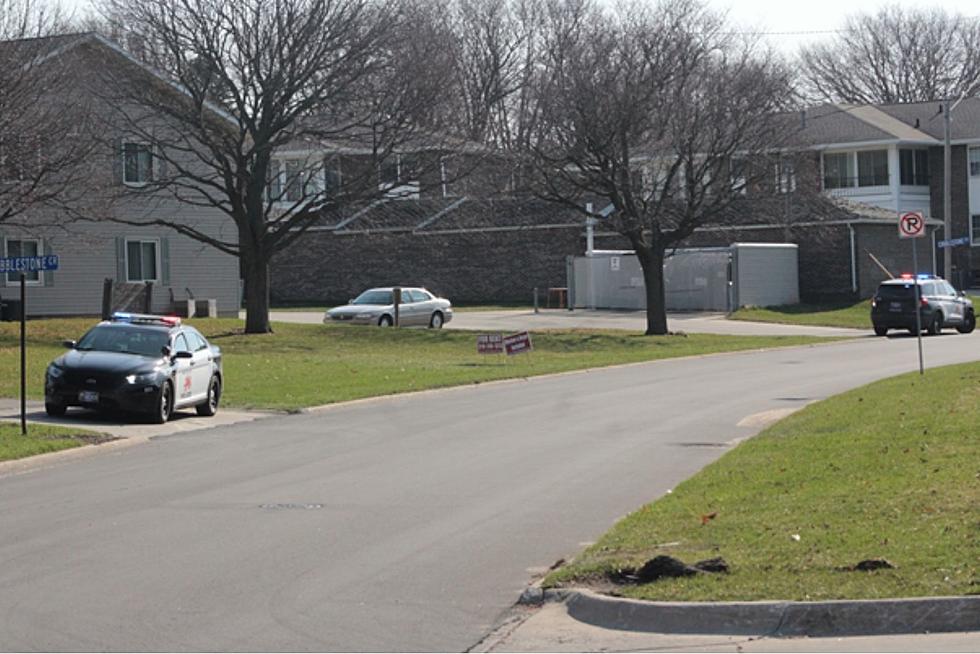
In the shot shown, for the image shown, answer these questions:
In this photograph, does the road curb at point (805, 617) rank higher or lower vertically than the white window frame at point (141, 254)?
lower

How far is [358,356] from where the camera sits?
132 feet

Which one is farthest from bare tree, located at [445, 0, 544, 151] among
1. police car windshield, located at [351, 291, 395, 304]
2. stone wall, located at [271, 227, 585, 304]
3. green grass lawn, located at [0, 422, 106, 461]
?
green grass lawn, located at [0, 422, 106, 461]

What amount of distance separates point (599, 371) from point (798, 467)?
20601 mm

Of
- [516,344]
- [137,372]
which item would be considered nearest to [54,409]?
[137,372]

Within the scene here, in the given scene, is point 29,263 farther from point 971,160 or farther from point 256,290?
point 971,160

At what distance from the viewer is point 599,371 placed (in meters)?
35.3

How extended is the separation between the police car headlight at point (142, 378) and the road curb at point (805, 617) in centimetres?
1532

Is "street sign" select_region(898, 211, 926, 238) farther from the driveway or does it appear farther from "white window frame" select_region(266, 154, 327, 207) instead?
the driveway

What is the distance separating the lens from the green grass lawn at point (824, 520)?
9.26m

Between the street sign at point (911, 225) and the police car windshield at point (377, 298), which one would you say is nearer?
the street sign at point (911, 225)

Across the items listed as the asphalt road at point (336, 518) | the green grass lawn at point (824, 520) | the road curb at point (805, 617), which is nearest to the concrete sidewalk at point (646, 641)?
the road curb at point (805, 617)

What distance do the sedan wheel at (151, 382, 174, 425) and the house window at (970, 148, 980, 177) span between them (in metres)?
56.5

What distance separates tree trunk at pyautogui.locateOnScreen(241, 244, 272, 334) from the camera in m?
45.4

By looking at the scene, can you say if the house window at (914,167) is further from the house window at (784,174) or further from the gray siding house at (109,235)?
the gray siding house at (109,235)
